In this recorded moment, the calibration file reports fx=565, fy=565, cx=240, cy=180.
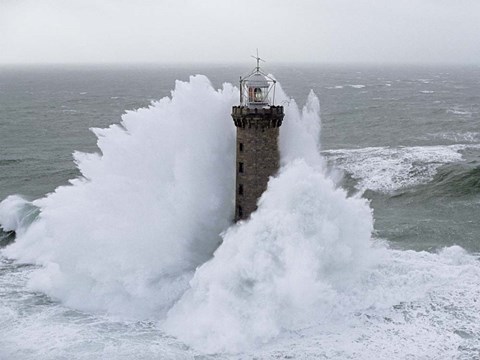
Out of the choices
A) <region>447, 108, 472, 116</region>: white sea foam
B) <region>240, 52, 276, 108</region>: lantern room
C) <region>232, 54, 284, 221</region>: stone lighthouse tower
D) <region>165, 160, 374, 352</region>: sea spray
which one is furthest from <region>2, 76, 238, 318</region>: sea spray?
<region>447, 108, 472, 116</region>: white sea foam

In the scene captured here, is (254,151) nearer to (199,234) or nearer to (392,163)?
(199,234)

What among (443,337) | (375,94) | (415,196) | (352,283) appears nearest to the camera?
(443,337)

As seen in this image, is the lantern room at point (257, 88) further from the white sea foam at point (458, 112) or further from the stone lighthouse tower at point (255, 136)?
the white sea foam at point (458, 112)

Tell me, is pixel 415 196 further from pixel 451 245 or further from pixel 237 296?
pixel 237 296

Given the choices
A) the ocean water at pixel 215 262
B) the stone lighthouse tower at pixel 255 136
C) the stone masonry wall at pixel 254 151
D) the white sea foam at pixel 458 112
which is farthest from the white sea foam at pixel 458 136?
the stone masonry wall at pixel 254 151

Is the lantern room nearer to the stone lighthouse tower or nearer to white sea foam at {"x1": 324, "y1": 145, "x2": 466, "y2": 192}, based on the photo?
the stone lighthouse tower

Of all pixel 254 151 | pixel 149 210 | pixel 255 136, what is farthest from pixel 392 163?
pixel 149 210

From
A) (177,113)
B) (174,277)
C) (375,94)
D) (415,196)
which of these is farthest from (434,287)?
(375,94)
